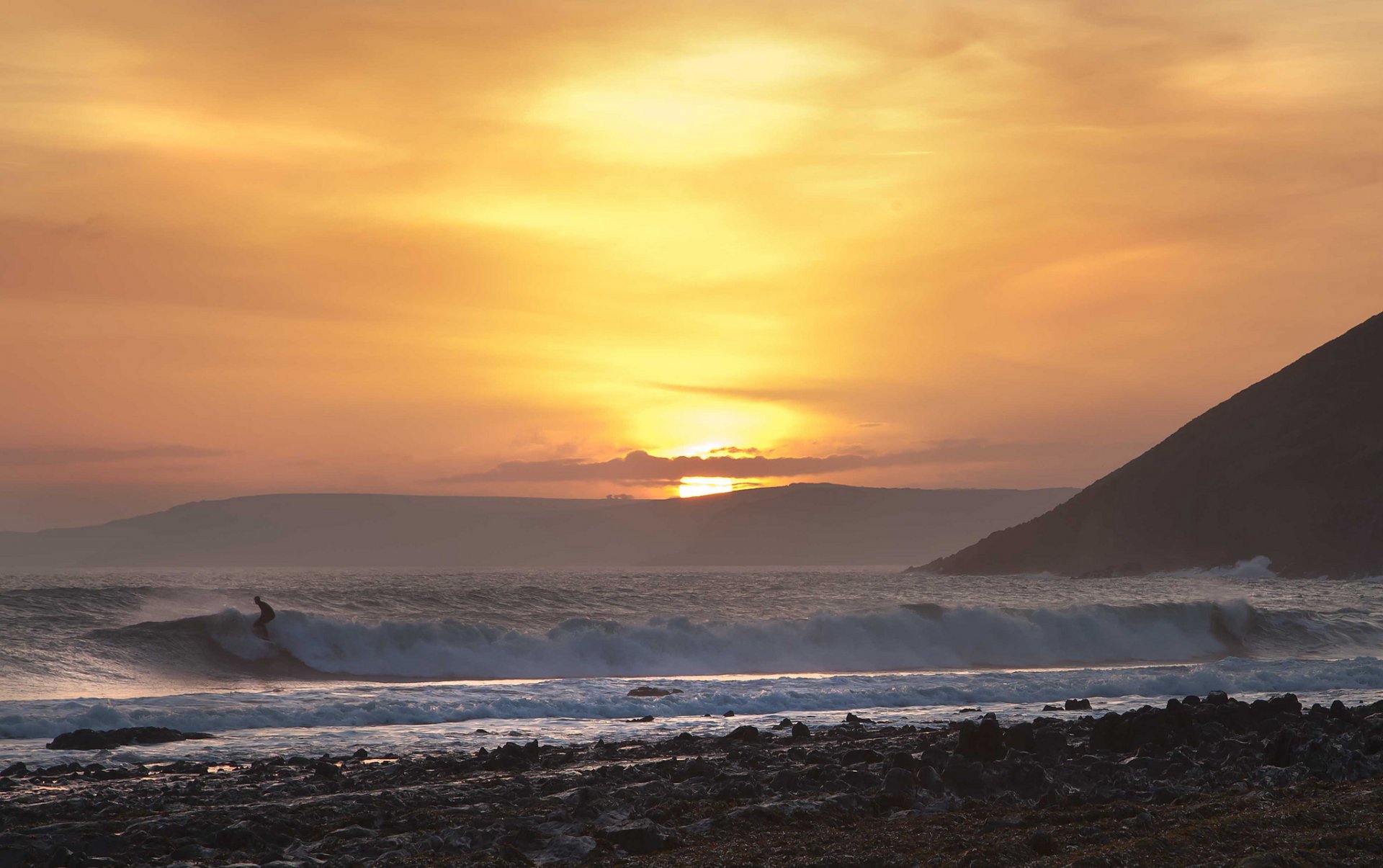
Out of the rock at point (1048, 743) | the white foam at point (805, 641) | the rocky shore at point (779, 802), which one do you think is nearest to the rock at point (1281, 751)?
the rocky shore at point (779, 802)

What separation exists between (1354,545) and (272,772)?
105m

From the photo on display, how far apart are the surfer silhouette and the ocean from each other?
488mm

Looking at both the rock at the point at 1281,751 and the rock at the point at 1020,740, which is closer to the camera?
Answer: the rock at the point at 1281,751

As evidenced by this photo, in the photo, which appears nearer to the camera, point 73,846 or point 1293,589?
point 73,846

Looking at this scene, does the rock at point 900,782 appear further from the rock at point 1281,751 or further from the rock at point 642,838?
the rock at point 1281,751

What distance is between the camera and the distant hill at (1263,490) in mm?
100000

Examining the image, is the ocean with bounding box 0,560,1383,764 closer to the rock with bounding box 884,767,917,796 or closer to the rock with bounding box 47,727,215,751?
the rock with bounding box 47,727,215,751

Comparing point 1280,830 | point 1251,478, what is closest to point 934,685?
point 1280,830

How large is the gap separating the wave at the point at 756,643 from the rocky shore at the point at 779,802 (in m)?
18.8

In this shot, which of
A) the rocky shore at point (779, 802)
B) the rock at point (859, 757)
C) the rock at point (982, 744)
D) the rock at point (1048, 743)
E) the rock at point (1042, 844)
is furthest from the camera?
the rock at point (1048, 743)

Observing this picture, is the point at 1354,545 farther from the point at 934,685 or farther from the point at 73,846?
the point at 73,846

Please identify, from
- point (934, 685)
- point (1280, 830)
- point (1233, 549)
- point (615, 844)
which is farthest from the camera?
point (1233, 549)

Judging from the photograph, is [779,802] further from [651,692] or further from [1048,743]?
[651,692]

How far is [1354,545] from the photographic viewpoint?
96.2 meters
